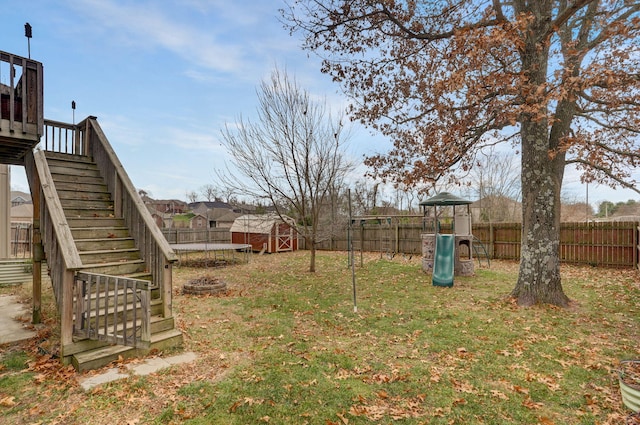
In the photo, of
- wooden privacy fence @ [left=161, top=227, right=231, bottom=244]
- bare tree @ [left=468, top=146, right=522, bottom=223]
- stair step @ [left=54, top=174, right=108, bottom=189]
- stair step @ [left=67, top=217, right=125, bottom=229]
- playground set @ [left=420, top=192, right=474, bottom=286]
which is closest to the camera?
stair step @ [left=67, top=217, right=125, bottom=229]

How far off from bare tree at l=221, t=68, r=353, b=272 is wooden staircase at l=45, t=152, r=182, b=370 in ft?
14.7

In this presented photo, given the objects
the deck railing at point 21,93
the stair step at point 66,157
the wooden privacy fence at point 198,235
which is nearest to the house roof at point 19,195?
the wooden privacy fence at point 198,235

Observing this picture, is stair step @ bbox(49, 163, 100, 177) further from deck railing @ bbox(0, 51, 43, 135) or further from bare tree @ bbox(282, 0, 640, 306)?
bare tree @ bbox(282, 0, 640, 306)

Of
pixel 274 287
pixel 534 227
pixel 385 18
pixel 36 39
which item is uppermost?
pixel 385 18

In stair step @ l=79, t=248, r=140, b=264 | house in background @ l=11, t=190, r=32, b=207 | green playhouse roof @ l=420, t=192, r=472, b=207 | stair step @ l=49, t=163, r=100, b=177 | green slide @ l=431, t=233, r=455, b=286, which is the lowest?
green slide @ l=431, t=233, r=455, b=286

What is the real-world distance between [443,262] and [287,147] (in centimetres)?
580

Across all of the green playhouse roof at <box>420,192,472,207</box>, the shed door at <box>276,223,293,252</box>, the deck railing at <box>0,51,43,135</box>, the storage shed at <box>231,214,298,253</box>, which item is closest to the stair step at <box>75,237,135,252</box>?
the deck railing at <box>0,51,43,135</box>

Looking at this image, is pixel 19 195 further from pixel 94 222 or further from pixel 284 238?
pixel 94 222

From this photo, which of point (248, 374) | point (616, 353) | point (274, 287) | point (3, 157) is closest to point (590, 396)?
point (616, 353)

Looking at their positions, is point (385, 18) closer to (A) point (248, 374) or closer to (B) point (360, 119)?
(B) point (360, 119)

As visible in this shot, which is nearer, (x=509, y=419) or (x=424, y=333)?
(x=509, y=419)

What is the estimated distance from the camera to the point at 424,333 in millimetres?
4809

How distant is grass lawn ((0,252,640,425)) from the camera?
278cm

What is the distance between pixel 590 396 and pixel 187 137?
58.5 feet
